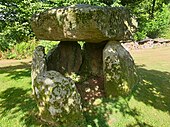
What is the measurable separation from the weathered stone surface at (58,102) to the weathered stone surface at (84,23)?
66.4 inches

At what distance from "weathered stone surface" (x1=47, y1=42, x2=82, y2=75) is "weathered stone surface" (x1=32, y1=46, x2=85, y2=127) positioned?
7.86 feet

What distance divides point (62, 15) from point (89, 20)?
852 mm

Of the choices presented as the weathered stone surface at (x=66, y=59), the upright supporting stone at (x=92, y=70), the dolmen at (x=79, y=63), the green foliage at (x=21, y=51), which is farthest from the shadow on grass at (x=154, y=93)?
the green foliage at (x=21, y=51)

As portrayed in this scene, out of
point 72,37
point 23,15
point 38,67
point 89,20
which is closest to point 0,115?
point 38,67

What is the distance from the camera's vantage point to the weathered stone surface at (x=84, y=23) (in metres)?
6.97

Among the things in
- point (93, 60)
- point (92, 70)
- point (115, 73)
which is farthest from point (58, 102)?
point (93, 60)

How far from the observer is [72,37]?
7305 millimetres

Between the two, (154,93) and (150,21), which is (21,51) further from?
(150,21)

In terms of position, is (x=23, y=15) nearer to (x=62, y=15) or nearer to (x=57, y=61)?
(x=57, y=61)

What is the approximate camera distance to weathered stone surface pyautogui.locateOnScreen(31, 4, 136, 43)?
6973mm

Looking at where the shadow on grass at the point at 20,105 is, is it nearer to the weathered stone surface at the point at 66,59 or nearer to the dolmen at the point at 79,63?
the dolmen at the point at 79,63

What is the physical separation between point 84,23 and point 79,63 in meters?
2.15

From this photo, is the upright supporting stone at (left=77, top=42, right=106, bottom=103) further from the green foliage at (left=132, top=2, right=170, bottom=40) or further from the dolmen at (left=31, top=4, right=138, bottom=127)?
the green foliage at (left=132, top=2, right=170, bottom=40)

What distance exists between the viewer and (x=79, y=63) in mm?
8750
